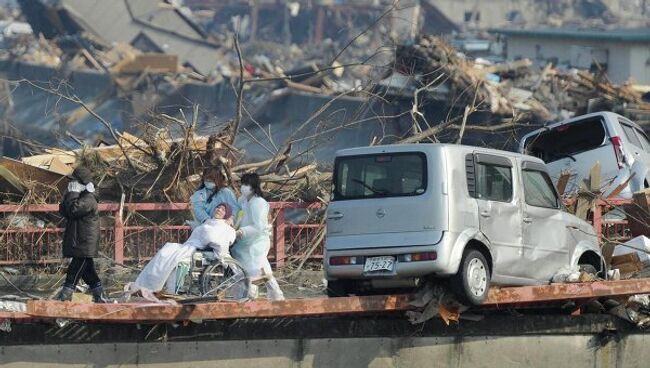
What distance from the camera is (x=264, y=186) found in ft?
57.4

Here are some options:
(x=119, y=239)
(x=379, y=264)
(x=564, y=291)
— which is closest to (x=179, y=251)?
(x=379, y=264)

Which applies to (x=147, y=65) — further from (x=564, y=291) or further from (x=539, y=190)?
(x=564, y=291)

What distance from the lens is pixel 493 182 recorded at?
12234 mm

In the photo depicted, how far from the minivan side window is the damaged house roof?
49777mm

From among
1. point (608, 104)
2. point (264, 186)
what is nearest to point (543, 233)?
point (264, 186)

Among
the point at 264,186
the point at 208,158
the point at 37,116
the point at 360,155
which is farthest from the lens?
the point at 37,116

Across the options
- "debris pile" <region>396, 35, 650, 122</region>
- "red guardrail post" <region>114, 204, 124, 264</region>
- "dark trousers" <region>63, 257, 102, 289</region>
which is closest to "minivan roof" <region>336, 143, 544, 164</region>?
"dark trousers" <region>63, 257, 102, 289</region>

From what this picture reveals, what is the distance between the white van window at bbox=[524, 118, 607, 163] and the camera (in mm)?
19469

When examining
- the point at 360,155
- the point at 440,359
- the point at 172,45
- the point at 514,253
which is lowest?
the point at 440,359

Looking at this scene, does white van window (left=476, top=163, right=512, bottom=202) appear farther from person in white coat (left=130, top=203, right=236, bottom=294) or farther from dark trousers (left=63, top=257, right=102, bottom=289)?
dark trousers (left=63, top=257, right=102, bottom=289)

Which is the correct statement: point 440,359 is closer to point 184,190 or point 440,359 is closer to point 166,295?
point 166,295

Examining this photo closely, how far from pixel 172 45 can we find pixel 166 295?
55020 millimetres

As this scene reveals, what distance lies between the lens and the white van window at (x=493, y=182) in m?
12.0

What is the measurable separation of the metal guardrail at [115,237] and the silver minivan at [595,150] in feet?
15.5
